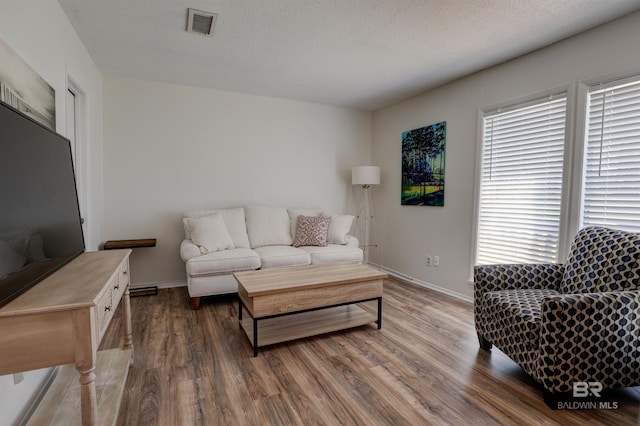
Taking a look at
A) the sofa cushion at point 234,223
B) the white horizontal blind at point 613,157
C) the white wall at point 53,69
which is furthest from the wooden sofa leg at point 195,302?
the white horizontal blind at point 613,157

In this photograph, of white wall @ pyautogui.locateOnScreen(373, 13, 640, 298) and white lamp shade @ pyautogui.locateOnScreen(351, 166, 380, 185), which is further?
white lamp shade @ pyautogui.locateOnScreen(351, 166, 380, 185)

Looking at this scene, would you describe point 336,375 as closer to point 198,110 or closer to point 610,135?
point 610,135

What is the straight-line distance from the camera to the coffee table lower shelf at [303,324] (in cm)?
243

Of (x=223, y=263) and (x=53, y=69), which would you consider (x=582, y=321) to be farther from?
(x=53, y=69)

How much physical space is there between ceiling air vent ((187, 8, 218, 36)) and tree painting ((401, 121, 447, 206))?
269 centimetres

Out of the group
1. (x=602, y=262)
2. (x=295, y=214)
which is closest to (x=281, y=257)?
(x=295, y=214)

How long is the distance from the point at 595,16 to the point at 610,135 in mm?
867

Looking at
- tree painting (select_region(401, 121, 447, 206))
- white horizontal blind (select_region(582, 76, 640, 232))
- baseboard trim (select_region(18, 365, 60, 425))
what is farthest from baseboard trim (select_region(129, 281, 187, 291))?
white horizontal blind (select_region(582, 76, 640, 232))

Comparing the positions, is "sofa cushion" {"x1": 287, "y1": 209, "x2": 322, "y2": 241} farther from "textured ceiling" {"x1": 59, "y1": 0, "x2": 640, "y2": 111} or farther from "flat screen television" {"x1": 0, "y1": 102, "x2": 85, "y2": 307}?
"flat screen television" {"x1": 0, "y1": 102, "x2": 85, "y2": 307}

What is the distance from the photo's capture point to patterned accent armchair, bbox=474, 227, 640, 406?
1.67 metres

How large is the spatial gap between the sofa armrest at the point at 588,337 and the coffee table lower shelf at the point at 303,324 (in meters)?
1.28

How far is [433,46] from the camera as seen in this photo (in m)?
2.76

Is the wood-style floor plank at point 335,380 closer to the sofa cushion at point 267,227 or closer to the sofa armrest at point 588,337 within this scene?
the sofa armrest at point 588,337

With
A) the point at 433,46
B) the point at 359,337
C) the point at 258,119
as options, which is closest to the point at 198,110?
the point at 258,119
